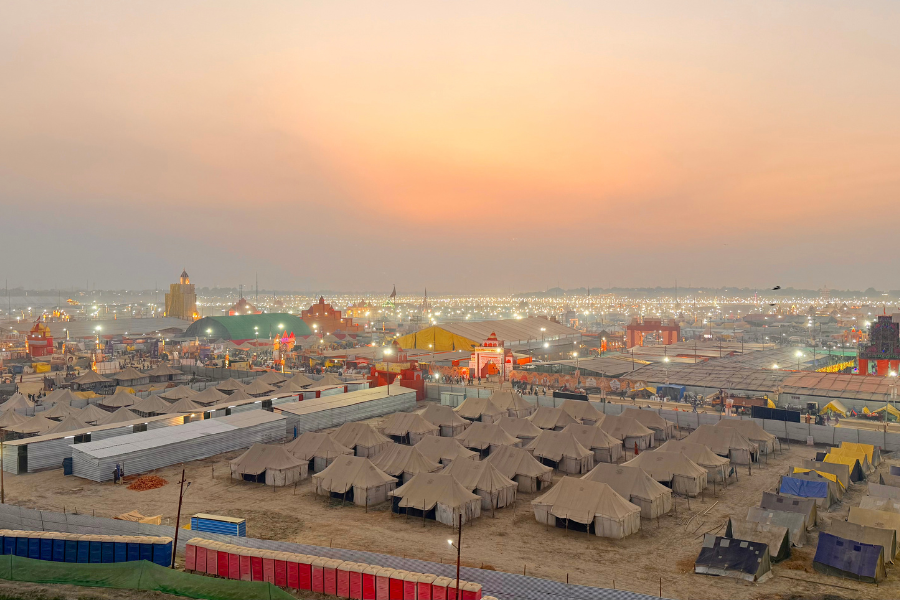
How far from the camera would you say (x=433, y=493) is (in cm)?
2389

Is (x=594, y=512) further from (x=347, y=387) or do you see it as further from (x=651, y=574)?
(x=347, y=387)

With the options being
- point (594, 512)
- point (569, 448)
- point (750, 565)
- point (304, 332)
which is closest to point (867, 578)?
point (750, 565)

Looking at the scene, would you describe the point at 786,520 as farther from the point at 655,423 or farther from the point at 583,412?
the point at 583,412

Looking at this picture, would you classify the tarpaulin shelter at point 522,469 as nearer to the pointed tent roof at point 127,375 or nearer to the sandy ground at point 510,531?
the sandy ground at point 510,531

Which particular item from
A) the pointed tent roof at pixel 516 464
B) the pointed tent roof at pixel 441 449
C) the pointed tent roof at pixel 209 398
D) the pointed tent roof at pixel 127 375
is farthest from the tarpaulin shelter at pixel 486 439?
the pointed tent roof at pixel 127 375

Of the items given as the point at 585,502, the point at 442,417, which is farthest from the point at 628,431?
the point at 585,502

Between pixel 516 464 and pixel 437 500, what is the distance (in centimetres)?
572

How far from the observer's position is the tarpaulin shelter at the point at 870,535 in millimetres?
19062

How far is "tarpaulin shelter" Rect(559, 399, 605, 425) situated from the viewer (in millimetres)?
39625

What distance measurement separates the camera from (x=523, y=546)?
21250 mm

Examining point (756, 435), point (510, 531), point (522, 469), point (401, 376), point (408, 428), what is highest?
point (401, 376)

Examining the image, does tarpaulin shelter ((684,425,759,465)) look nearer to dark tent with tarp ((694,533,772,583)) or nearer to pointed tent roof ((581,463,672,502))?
pointed tent roof ((581,463,672,502))

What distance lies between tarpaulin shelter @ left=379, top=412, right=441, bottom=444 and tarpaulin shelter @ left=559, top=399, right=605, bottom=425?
892 cm

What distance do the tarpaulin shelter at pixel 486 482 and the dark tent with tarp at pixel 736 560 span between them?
27.1ft
